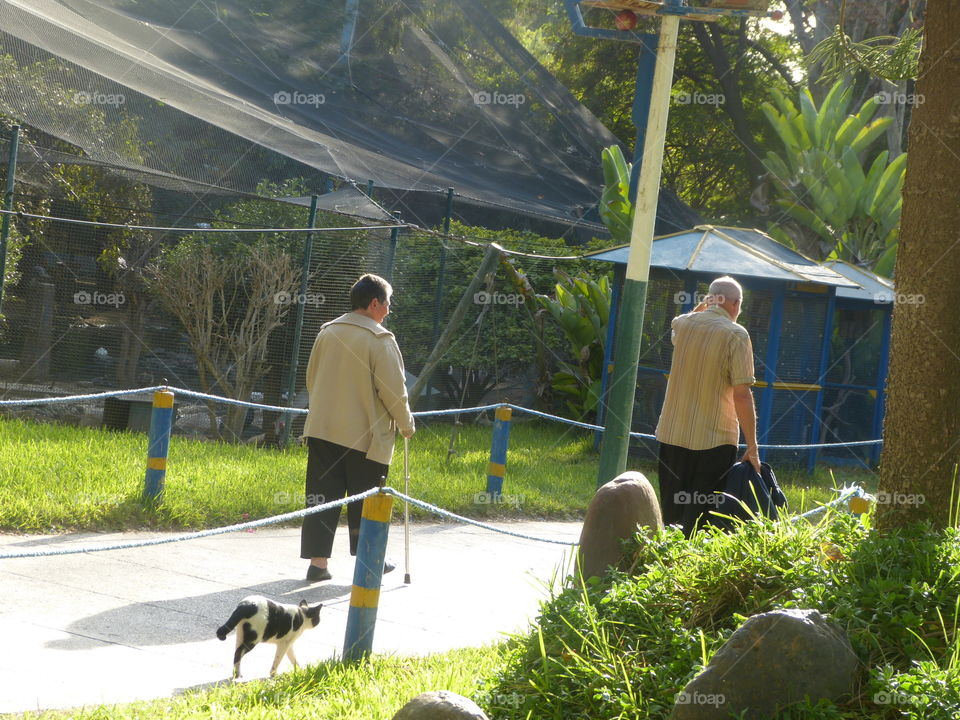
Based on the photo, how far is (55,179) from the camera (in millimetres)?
11828

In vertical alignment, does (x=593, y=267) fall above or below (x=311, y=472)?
above

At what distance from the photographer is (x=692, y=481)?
7125mm

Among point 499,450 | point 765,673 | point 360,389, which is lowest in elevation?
point 499,450

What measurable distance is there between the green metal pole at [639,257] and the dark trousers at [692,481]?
1.36 meters

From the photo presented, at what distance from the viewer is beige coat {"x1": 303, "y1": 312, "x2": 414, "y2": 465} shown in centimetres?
705

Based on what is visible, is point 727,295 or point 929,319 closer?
point 929,319

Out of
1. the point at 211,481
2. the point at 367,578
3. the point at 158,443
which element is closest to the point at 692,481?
the point at 367,578

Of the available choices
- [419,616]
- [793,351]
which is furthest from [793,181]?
[419,616]

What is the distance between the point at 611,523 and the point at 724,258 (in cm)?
845

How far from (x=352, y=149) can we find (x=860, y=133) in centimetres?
1070

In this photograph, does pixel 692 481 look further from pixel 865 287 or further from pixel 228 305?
pixel 865 287

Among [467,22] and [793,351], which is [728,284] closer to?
[793,351]

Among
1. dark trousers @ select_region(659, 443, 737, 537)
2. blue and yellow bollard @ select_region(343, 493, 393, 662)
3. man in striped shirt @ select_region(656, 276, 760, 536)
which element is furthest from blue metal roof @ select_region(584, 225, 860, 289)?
blue and yellow bollard @ select_region(343, 493, 393, 662)

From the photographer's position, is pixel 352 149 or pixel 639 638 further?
pixel 352 149
